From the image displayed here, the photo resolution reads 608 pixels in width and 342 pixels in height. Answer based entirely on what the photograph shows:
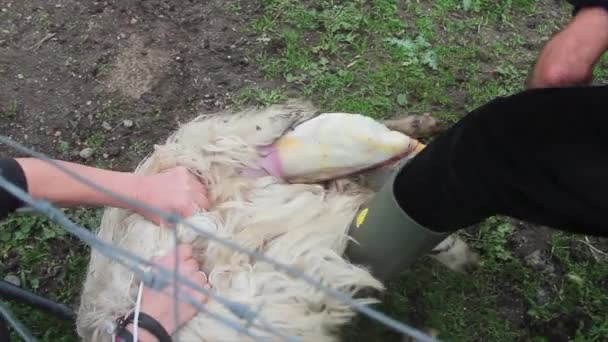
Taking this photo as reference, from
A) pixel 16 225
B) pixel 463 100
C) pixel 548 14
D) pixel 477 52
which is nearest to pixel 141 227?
pixel 16 225

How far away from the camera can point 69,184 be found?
173 cm

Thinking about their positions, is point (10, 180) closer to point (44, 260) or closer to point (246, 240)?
point (246, 240)

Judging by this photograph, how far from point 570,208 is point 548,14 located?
1732mm

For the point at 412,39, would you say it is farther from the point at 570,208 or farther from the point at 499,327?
the point at 570,208

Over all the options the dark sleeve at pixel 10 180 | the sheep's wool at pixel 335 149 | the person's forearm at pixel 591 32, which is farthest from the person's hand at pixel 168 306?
the person's forearm at pixel 591 32

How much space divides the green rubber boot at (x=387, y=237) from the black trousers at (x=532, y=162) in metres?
0.13

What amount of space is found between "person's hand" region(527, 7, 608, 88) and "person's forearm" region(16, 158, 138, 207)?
37.6 inches

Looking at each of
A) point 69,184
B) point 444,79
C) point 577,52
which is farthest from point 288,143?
point 444,79

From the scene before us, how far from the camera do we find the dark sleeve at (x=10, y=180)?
1595 millimetres

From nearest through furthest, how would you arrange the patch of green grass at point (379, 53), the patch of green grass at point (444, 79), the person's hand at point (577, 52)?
the person's hand at point (577, 52)
the patch of green grass at point (444, 79)
the patch of green grass at point (379, 53)

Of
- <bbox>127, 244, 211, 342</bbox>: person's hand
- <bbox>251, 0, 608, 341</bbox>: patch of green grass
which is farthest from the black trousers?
<bbox>251, 0, 608, 341</bbox>: patch of green grass

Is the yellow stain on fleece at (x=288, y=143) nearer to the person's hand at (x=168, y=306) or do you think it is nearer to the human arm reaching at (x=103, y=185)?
the human arm reaching at (x=103, y=185)

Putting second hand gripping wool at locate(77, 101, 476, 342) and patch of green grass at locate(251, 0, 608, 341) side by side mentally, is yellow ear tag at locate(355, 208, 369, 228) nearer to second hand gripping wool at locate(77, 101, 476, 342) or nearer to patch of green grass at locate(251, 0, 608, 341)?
second hand gripping wool at locate(77, 101, 476, 342)

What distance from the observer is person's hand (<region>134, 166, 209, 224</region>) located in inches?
69.9
